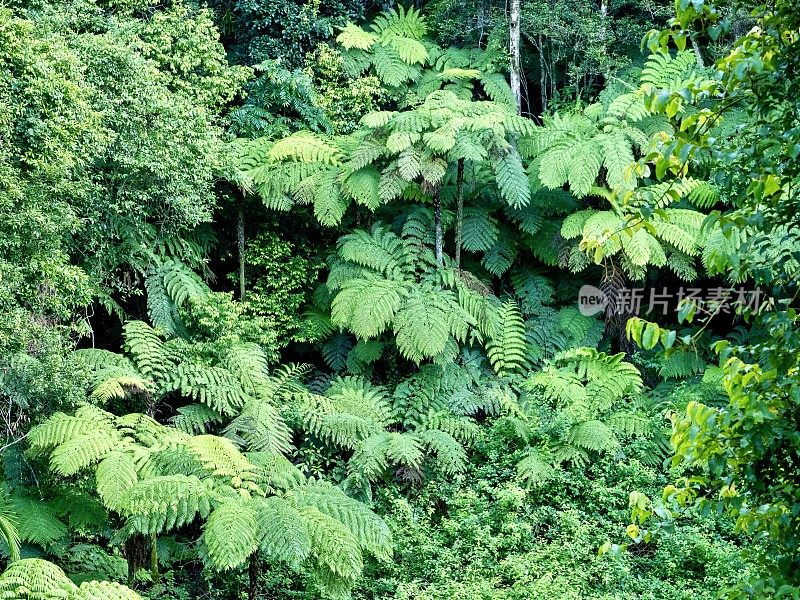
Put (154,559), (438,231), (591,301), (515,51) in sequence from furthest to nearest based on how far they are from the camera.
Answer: (515,51), (591,301), (438,231), (154,559)

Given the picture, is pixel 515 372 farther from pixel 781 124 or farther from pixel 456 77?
pixel 781 124

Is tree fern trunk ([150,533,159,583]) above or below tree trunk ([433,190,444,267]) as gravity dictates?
below

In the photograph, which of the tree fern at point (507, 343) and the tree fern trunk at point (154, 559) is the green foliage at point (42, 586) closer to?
the tree fern trunk at point (154, 559)

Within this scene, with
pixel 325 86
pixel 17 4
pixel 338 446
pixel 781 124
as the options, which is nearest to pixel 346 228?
pixel 325 86

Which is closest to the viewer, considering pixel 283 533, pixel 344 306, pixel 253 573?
pixel 283 533

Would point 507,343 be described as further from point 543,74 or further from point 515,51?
point 543,74

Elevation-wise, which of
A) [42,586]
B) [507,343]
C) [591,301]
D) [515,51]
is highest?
[515,51]

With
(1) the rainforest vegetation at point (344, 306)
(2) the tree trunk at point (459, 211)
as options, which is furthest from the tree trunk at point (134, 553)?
(2) the tree trunk at point (459, 211)

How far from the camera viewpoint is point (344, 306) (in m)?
9.04

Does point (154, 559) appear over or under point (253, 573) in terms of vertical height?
under

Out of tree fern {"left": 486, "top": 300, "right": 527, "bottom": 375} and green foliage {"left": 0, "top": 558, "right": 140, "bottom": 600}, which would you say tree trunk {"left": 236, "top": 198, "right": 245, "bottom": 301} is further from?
green foliage {"left": 0, "top": 558, "right": 140, "bottom": 600}

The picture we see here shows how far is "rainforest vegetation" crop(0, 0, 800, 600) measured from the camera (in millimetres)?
6844

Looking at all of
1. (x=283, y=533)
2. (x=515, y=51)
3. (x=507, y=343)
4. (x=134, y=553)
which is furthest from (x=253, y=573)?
(x=515, y=51)

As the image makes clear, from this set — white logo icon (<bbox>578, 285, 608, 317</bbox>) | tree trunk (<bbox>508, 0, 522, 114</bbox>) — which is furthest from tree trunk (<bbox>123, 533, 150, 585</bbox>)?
tree trunk (<bbox>508, 0, 522, 114</bbox>)
